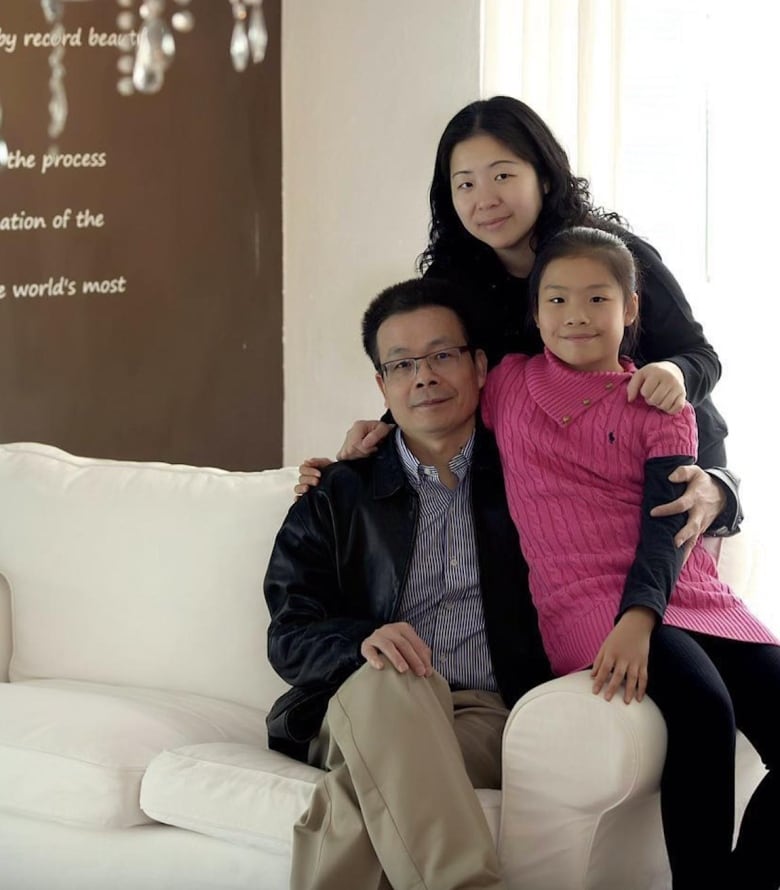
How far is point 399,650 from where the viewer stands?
76.1 inches

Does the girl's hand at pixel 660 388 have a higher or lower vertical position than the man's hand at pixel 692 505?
higher

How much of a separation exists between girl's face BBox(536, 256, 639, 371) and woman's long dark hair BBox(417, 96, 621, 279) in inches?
10.9

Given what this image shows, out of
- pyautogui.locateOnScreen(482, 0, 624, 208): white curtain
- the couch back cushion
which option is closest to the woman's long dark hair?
the couch back cushion

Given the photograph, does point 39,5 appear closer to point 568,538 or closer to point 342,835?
point 568,538

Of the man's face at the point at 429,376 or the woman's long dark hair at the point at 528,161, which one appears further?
the woman's long dark hair at the point at 528,161

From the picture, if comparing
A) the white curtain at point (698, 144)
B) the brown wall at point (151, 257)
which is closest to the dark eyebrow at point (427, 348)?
the white curtain at point (698, 144)

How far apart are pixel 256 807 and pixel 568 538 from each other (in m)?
0.63

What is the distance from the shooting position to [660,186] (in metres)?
3.38

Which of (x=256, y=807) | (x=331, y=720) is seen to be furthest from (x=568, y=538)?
(x=256, y=807)

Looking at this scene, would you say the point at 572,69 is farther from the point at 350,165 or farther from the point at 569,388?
the point at 569,388

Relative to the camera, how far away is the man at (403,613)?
181 centimetres

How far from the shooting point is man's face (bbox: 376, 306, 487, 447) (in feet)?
7.12

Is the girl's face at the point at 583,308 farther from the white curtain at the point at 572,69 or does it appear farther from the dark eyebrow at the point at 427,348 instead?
the white curtain at the point at 572,69

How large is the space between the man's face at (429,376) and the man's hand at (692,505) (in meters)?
0.41
